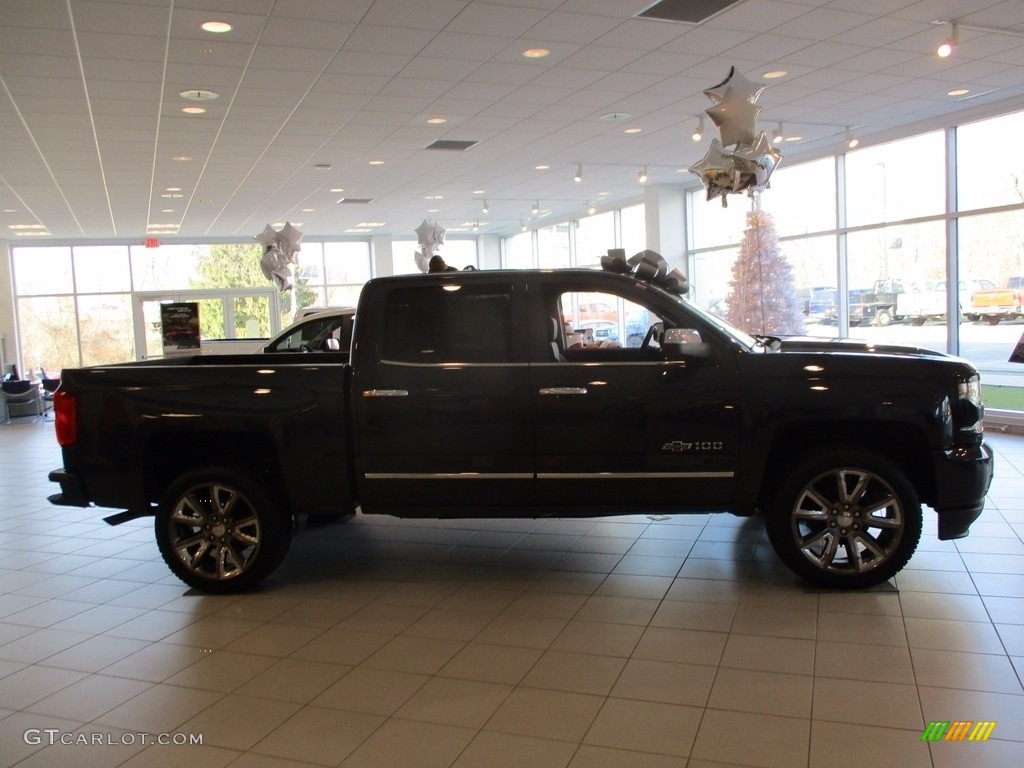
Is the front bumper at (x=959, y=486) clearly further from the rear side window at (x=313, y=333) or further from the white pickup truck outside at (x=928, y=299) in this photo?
the white pickup truck outside at (x=928, y=299)

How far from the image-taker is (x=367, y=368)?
439cm

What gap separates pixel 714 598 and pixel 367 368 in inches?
85.3

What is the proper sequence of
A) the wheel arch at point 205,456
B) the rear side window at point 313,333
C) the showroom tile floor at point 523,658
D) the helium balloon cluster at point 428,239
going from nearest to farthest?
the showroom tile floor at point 523,658
the wheel arch at point 205,456
the rear side window at point 313,333
the helium balloon cluster at point 428,239

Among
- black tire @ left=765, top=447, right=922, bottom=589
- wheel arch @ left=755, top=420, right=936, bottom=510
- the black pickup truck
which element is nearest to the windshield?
the black pickup truck

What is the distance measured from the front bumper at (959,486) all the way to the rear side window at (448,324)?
7.35ft

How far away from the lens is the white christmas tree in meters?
11.4

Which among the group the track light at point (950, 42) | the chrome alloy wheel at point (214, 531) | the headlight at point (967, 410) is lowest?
the chrome alloy wheel at point (214, 531)

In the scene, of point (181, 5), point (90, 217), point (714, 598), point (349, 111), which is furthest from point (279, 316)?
point (714, 598)

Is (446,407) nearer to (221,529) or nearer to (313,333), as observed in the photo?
(221,529)

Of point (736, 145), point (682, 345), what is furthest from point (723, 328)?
point (736, 145)

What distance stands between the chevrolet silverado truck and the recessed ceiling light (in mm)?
9389

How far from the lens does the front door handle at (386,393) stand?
4.33m

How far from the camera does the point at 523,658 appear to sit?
141 inches

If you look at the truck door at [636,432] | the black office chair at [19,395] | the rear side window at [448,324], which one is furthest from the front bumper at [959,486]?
the black office chair at [19,395]
